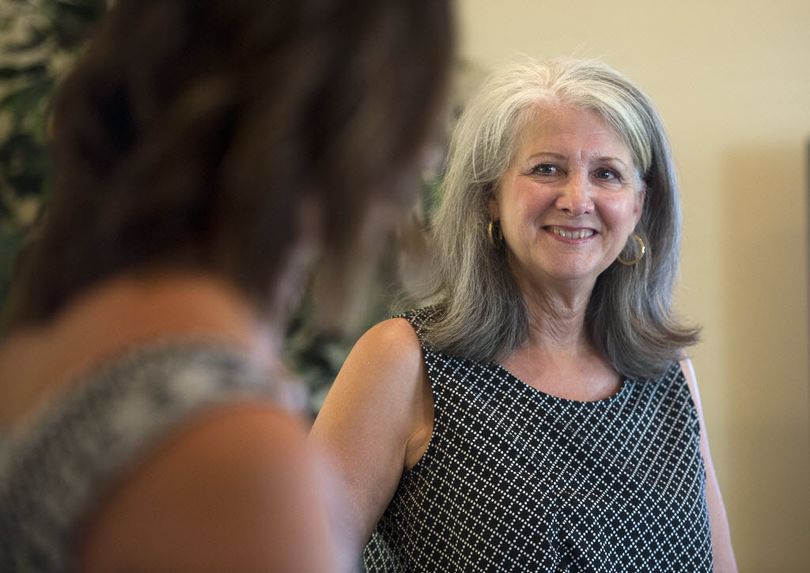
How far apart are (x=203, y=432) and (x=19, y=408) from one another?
0.42ft

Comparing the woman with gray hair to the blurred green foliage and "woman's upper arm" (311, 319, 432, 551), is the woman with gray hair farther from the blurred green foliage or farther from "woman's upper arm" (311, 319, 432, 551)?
the blurred green foliage

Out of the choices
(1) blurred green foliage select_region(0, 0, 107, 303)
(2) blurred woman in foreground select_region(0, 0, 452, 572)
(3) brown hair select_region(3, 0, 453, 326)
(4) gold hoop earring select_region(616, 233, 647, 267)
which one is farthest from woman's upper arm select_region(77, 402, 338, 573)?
(1) blurred green foliage select_region(0, 0, 107, 303)

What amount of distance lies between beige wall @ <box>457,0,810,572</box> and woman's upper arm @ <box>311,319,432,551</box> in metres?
1.76

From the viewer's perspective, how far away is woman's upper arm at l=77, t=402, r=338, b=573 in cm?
59

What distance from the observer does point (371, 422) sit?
176 centimetres

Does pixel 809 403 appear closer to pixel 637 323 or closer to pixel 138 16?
pixel 637 323

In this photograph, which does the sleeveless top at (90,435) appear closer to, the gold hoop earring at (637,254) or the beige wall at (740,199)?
the gold hoop earring at (637,254)

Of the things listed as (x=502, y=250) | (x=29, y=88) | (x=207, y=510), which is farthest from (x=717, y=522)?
(x=29, y=88)

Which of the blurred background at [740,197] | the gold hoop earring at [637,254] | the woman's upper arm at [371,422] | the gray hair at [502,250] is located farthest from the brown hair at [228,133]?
→ the blurred background at [740,197]

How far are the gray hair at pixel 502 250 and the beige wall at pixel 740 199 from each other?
1.29 m

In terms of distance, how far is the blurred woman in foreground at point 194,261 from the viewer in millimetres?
604

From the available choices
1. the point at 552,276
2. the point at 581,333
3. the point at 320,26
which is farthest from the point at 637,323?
the point at 320,26

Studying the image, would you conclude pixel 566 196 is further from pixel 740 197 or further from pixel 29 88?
pixel 740 197

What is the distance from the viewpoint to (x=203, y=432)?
609mm
